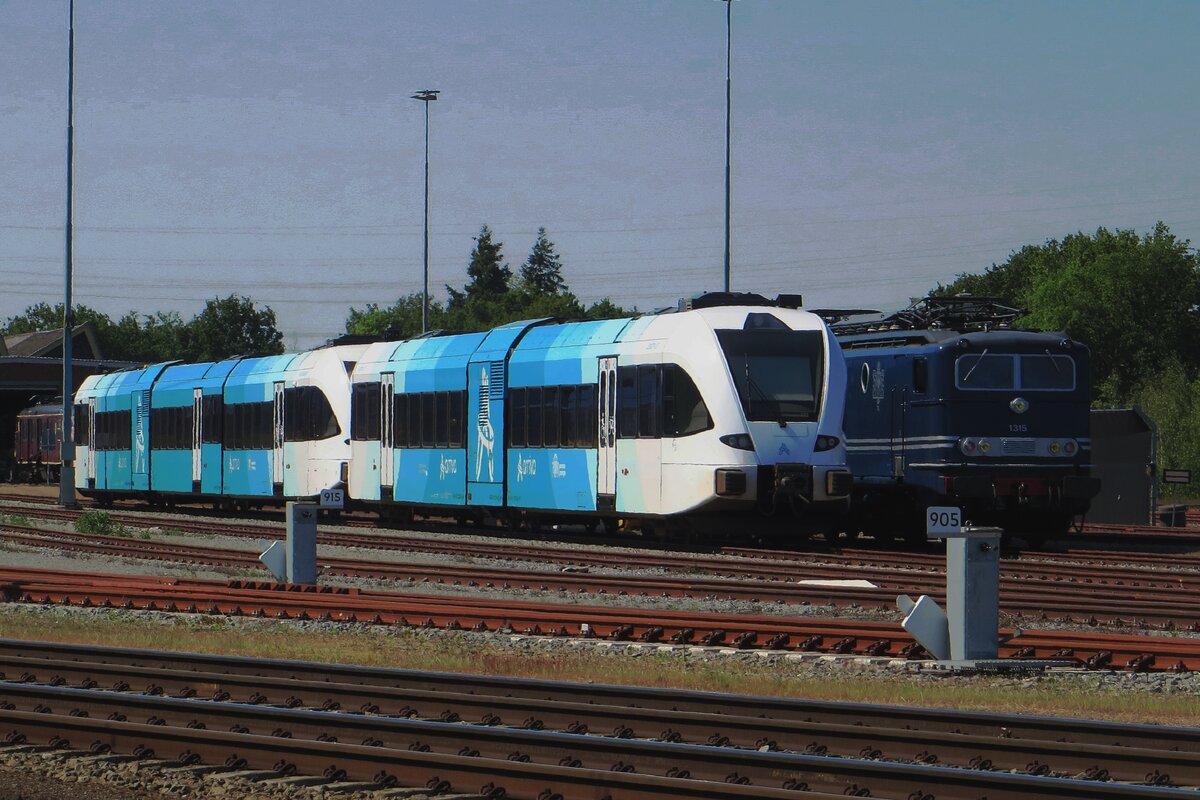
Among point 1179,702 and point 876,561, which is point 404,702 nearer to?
point 1179,702

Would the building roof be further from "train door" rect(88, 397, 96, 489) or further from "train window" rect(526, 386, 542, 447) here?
"train window" rect(526, 386, 542, 447)

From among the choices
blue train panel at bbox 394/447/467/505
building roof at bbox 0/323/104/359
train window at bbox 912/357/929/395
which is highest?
building roof at bbox 0/323/104/359

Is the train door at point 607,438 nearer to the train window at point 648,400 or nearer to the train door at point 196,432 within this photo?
the train window at point 648,400

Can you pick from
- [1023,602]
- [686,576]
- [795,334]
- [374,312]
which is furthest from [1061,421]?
[374,312]

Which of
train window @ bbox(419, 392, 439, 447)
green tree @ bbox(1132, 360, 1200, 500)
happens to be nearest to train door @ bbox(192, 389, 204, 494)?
train window @ bbox(419, 392, 439, 447)

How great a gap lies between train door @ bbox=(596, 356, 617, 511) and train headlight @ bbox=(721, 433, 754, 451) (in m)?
2.45

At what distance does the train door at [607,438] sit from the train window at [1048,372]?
6086 mm

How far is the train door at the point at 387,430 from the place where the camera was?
31609mm

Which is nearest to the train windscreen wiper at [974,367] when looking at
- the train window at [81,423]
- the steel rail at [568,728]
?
the steel rail at [568,728]

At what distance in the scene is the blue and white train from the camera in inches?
924

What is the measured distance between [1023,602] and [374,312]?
543ft

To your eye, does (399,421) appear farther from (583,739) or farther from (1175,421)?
Answer: (1175,421)

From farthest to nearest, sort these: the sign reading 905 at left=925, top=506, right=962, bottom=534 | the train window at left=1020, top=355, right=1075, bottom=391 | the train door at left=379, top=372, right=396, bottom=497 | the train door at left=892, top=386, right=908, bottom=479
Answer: the train door at left=379, top=372, right=396, bottom=497 → the train door at left=892, top=386, right=908, bottom=479 → the train window at left=1020, top=355, right=1075, bottom=391 → the sign reading 905 at left=925, top=506, right=962, bottom=534

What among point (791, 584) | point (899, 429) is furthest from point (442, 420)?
point (791, 584)
